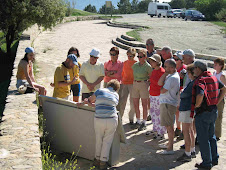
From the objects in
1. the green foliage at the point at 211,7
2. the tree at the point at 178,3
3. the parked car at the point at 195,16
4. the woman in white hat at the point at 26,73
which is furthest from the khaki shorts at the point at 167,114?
the tree at the point at 178,3

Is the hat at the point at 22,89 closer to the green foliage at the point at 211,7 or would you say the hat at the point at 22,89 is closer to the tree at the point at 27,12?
the tree at the point at 27,12

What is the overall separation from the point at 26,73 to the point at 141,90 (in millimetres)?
2681

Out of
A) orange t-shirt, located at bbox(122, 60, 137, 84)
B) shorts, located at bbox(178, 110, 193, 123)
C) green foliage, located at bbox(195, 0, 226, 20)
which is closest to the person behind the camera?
shorts, located at bbox(178, 110, 193, 123)

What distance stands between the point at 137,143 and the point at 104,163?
1385 mm

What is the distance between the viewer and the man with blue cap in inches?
288

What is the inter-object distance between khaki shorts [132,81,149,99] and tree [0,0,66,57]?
1179 centimetres

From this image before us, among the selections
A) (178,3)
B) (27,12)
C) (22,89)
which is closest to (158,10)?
(178,3)

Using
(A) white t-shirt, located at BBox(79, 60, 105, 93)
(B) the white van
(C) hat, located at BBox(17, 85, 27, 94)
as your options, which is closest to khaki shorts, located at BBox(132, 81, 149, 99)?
(A) white t-shirt, located at BBox(79, 60, 105, 93)

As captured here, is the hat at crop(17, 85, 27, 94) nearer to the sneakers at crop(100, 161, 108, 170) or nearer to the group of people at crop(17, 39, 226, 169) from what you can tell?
the group of people at crop(17, 39, 226, 169)

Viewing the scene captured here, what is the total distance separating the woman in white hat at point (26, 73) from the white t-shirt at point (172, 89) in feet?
10.2

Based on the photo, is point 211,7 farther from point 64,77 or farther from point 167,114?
point 167,114

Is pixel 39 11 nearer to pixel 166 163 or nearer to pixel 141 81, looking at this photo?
pixel 141 81

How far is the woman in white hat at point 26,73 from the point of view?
25.7 ft

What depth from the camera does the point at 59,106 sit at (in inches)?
261
